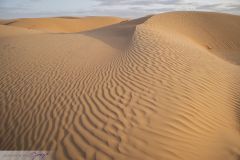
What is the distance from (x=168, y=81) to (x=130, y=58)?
2.14m

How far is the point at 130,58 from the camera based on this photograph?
7680 millimetres

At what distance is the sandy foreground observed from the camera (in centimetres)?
388

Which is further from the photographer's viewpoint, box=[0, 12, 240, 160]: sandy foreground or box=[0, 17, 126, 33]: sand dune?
box=[0, 17, 126, 33]: sand dune

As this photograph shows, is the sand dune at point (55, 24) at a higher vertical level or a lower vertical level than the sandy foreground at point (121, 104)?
lower

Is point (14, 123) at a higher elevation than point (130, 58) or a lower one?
lower

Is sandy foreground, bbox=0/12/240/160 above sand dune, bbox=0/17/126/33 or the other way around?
above

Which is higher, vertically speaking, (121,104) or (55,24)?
(121,104)

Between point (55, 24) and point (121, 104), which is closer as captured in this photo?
point (121, 104)

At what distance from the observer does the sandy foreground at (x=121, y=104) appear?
12.7 feet

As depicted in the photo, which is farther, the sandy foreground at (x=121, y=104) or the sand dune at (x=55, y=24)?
the sand dune at (x=55, y=24)

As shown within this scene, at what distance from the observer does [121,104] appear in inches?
195

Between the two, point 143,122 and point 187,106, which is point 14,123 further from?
point 187,106

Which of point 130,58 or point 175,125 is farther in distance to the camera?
point 130,58

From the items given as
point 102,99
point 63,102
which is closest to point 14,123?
point 63,102
